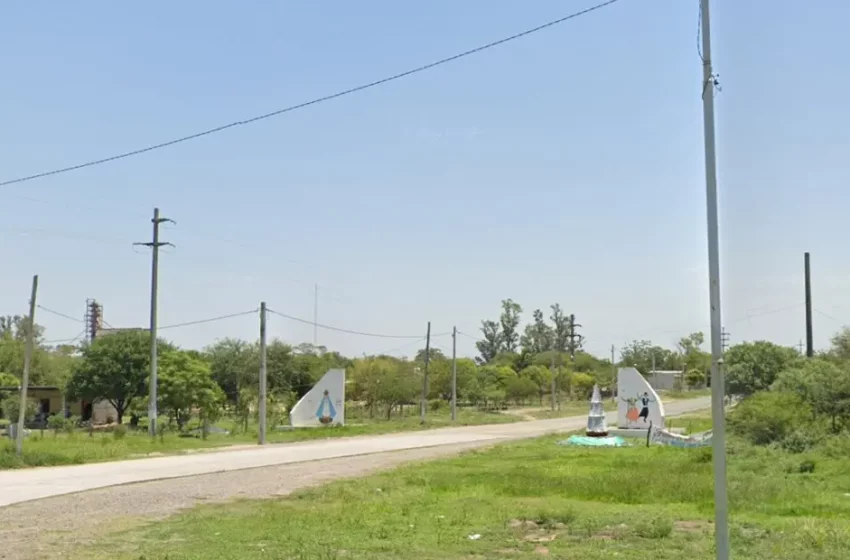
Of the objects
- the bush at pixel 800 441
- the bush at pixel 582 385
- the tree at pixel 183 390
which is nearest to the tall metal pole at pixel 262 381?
the tree at pixel 183 390

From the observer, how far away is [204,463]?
25797mm

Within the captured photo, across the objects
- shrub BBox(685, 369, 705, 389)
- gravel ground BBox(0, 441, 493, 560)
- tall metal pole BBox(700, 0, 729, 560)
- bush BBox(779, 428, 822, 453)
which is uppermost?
tall metal pole BBox(700, 0, 729, 560)

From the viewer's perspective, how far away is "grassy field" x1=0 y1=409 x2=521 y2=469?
24.8m

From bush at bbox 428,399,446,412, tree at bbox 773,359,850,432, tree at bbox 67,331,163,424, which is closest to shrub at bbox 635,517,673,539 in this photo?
tree at bbox 773,359,850,432

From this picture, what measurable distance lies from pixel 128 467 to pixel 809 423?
21565 mm

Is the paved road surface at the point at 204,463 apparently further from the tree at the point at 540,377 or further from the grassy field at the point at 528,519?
the tree at the point at 540,377

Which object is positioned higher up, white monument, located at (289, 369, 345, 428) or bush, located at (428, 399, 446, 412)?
white monument, located at (289, 369, 345, 428)

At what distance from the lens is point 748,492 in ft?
51.5

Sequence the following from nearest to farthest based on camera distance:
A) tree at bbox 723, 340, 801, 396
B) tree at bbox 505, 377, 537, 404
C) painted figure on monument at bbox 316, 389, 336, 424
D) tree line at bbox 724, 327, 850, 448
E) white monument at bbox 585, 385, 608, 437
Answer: tree line at bbox 724, 327, 850, 448 → white monument at bbox 585, 385, 608, 437 → painted figure on monument at bbox 316, 389, 336, 424 → tree at bbox 723, 340, 801, 396 → tree at bbox 505, 377, 537, 404

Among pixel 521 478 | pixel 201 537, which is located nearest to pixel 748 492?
pixel 521 478

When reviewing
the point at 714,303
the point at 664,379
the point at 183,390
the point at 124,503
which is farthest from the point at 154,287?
the point at 664,379

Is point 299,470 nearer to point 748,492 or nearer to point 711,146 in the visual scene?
point 748,492

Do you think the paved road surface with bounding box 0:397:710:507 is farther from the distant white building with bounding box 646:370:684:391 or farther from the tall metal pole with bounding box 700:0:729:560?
the distant white building with bounding box 646:370:684:391

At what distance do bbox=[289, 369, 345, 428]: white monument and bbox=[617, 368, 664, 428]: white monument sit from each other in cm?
1366
